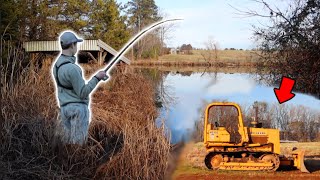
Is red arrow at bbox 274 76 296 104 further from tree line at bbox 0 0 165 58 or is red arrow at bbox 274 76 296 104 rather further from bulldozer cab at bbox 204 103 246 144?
tree line at bbox 0 0 165 58

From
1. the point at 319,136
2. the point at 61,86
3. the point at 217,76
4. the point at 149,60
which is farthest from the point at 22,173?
the point at 319,136

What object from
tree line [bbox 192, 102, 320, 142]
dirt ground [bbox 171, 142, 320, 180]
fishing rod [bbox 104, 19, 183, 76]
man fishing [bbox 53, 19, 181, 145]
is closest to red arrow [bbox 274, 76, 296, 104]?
tree line [bbox 192, 102, 320, 142]

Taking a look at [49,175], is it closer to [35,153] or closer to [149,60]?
[35,153]

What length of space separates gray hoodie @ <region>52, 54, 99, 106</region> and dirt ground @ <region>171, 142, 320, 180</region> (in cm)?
59

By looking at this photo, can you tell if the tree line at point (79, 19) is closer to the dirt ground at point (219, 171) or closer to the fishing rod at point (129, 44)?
the fishing rod at point (129, 44)

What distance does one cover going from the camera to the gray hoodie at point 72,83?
182 centimetres

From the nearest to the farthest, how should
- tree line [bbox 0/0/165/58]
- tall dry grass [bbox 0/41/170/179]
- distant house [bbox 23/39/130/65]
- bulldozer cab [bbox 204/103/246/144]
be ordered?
bulldozer cab [bbox 204/103/246/144], tree line [bbox 0/0/165/58], distant house [bbox 23/39/130/65], tall dry grass [bbox 0/41/170/179]

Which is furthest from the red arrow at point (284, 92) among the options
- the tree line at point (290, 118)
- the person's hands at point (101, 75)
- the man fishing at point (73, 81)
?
the person's hands at point (101, 75)

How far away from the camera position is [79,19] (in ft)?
5.61

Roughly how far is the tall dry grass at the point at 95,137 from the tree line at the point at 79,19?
432 millimetres

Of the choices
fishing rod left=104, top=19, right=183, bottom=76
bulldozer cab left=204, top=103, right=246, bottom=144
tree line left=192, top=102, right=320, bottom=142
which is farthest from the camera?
fishing rod left=104, top=19, right=183, bottom=76

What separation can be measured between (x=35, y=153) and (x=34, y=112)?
26cm

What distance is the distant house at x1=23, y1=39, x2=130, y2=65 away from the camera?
5.82 feet

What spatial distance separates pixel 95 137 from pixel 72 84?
54cm
